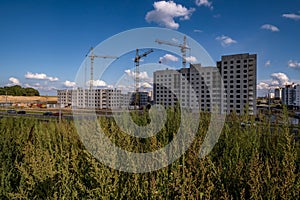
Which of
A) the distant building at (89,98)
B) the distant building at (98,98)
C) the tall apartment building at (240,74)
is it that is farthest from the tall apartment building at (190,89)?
the tall apartment building at (240,74)

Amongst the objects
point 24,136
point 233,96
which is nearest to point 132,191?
point 24,136

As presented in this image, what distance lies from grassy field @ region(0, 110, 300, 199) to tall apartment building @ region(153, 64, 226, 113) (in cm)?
113

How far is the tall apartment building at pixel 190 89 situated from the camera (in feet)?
16.8

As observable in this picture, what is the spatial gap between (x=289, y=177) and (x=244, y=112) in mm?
2400

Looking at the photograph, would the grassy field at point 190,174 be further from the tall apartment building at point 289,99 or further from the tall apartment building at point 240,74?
the tall apartment building at point 240,74

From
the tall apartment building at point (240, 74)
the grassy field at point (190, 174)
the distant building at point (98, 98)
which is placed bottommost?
the grassy field at point (190, 174)

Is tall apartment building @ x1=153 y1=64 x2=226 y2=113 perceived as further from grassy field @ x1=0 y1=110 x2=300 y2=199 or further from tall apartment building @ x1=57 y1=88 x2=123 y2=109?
tall apartment building @ x1=57 y1=88 x2=123 y2=109

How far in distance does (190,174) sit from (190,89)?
5.14 meters

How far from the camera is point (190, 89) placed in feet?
21.9

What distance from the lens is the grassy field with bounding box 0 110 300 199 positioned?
61.8 inches

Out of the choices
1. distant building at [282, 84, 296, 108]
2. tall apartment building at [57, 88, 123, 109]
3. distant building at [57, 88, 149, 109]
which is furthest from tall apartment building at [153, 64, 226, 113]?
tall apartment building at [57, 88, 123, 109]

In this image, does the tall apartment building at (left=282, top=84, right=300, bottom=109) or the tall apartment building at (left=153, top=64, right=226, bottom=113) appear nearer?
the tall apartment building at (left=282, top=84, right=300, bottom=109)

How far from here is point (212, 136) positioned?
3.22 metres

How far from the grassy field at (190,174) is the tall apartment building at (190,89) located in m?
1.13
